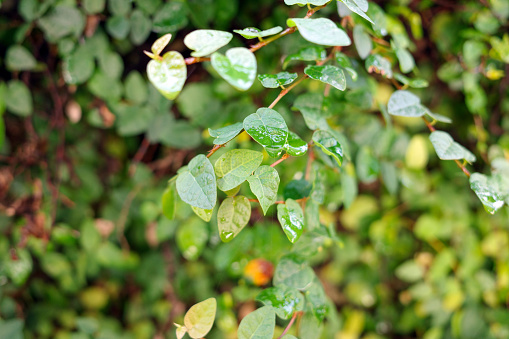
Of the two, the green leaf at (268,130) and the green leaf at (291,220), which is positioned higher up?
the green leaf at (268,130)

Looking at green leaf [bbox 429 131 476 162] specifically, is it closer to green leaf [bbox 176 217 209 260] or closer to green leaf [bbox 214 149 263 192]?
green leaf [bbox 214 149 263 192]

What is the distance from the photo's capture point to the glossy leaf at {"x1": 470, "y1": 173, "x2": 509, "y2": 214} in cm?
51

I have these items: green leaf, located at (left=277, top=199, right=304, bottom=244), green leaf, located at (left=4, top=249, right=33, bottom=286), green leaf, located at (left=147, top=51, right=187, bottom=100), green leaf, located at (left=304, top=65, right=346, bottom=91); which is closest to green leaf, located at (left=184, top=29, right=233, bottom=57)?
green leaf, located at (left=147, top=51, right=187, bottom=100)

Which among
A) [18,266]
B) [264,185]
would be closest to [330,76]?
[264,185]

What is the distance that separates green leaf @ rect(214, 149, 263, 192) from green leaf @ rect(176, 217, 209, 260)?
1.17 feet

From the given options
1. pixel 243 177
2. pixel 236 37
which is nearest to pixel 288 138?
pixel 243 177

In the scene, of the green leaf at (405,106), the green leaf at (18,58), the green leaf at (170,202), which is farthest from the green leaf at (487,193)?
the green leaf at (18,58)

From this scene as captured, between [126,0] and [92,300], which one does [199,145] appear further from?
[92,300]

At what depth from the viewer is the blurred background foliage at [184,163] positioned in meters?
0.80

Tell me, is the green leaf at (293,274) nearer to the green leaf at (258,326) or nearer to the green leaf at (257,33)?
the green leaf at (258,326)

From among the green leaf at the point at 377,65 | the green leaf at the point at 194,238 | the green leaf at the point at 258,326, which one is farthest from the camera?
the green leaf at the point at 194,238

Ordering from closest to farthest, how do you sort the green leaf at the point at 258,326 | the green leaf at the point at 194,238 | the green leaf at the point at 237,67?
1. the green leaf at the point at 237,67
2. the green leaf at the point at 258,326
3. the green leaf at the point at 194,238

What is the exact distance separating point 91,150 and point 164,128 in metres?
0.34

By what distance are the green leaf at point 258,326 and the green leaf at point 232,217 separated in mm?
116
